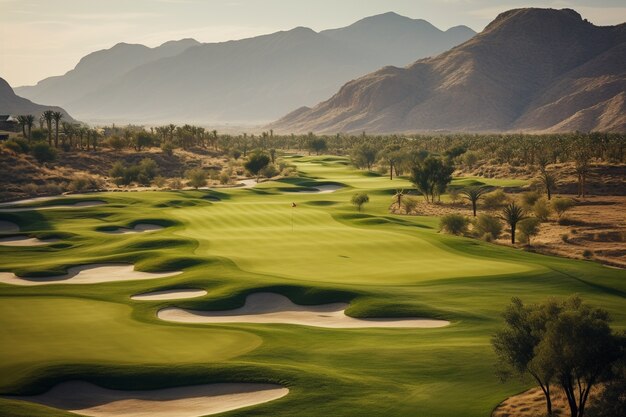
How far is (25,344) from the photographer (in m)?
26.3

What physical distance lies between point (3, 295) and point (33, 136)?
331 ft

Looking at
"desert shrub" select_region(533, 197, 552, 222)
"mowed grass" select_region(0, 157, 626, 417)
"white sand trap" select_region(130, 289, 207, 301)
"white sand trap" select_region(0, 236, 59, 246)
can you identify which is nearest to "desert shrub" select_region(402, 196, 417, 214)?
"desert shrub" select_region(533, 197, 552, 222)

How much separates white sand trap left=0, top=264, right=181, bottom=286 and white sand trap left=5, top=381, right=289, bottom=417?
18208 millimetres

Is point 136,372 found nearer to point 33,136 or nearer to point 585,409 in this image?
point 585,409

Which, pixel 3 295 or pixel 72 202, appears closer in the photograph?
pixel 3 295

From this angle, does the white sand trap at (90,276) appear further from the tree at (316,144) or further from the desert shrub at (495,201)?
the tree at (316,144)

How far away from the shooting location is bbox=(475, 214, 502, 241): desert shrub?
200 feet

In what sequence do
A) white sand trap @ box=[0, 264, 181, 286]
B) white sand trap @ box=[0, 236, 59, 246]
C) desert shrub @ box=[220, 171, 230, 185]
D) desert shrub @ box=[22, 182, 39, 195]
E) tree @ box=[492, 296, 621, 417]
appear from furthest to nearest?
desert shrub @ box=[220, 171, 230, 185] < desert shrub @ box=[22, 182, 39, 195] < white sand trap @ box=[0, 236, 59, 246] < white sand trap @ box=[0, 264, 181, 286] < tree @ box=[492, 296, 621, 417]

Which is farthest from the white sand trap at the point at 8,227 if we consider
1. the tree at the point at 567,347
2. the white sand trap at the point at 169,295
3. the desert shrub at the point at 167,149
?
the desert shrub at the point at 167,149

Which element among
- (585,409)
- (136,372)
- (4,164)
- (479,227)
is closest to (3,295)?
(136,372)

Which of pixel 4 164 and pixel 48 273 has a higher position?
pixel 4 164

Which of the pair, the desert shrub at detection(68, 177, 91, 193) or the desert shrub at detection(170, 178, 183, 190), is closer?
the desert shrub at detection(68, 177, 91, 193)

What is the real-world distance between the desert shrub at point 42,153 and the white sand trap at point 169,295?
76.8 metres

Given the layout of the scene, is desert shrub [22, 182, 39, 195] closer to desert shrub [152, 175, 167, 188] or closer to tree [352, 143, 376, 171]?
desert shrub [152, 175, 167, 188]
